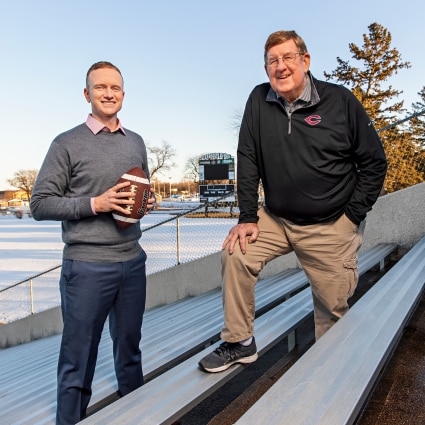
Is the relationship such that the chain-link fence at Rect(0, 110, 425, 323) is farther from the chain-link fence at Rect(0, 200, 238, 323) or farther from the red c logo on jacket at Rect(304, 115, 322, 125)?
the red c logo on jacket at Rect(304, 115, 322, 125)

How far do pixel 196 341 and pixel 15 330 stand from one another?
6260 millimetres

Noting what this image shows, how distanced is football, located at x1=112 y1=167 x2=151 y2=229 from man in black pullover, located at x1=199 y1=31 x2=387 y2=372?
452 mm

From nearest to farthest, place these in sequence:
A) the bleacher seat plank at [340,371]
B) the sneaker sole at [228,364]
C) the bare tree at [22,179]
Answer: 1. the bleacher seat plank at [340,371]
2. the sneaker sole at [228,364]
3. the bare tree at [22,179]

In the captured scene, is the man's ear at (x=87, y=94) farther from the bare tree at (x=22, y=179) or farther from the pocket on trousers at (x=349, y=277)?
the bare tree at (x=22, y=179)

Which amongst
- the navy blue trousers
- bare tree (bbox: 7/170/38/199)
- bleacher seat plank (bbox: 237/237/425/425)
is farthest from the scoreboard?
bare tree (bbox: 7/170/38/199)

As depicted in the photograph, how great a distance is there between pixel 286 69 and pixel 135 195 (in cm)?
91

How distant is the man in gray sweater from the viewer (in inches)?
66.2

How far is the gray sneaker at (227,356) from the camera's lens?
1774mm

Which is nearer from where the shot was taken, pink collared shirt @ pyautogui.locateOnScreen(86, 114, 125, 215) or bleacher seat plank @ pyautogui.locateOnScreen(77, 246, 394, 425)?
bleacher seat plank @ pyautogui.locateOnScreen(77, 246, 394, 425)

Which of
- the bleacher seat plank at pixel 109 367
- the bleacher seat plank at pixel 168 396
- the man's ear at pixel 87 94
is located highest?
the man's ear at pixel 87 94

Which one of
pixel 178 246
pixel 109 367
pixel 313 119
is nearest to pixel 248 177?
pixel 313 119

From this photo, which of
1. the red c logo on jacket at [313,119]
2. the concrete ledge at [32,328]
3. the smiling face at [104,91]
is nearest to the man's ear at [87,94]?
the smiling face at [104,91]

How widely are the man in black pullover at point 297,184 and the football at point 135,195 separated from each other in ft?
1.48

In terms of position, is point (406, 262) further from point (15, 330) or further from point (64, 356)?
point (15, 330)
